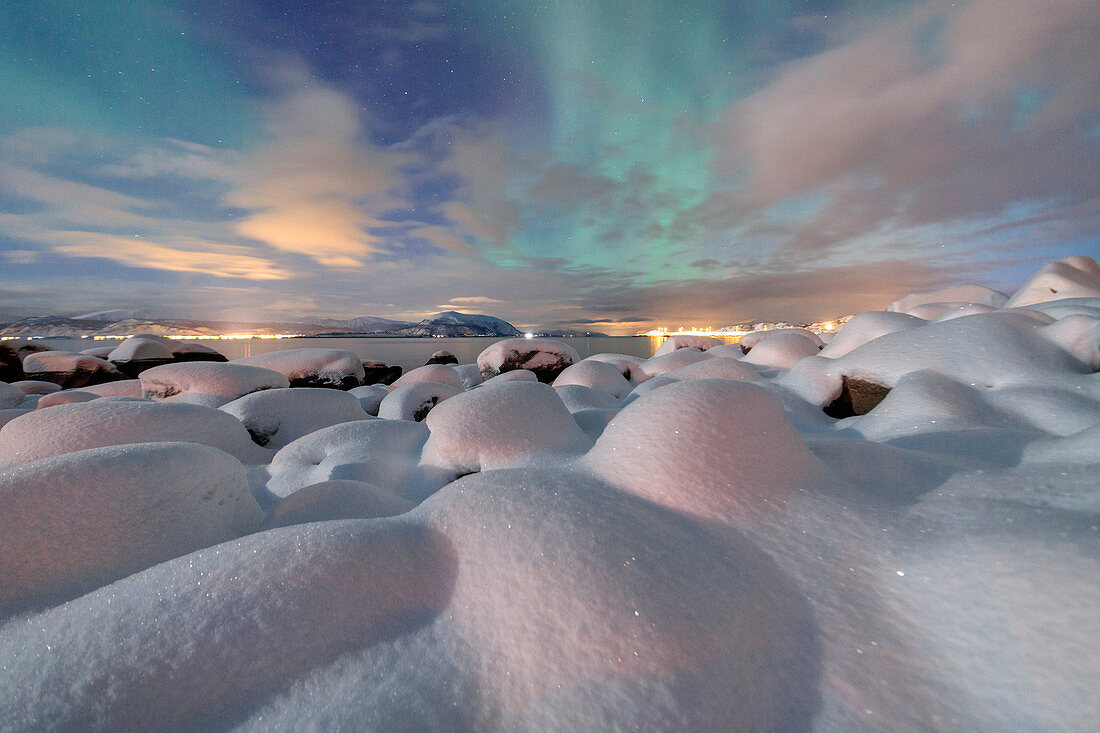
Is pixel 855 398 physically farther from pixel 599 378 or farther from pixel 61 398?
pixel 61 398

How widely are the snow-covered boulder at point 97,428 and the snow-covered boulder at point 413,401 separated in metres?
2.08

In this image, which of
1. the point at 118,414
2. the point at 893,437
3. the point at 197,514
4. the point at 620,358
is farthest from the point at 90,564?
the point at 620,358

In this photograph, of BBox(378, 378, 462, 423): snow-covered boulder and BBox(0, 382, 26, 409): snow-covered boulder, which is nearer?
BBox(378, 378, 462, 423): snow-covered boulder

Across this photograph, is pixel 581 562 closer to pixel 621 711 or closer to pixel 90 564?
pixel 621 711

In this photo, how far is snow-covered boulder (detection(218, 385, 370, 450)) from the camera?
156 inches

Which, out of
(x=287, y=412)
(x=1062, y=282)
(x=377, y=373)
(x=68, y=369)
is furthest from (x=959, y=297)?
(x=68, y=369)

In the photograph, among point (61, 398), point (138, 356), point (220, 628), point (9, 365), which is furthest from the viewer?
point (138, 356)

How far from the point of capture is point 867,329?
501 centimetres

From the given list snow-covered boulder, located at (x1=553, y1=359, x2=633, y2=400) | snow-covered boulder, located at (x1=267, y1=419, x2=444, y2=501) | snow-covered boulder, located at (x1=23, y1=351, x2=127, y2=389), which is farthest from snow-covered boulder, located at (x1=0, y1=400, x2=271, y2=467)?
snow-covered boulder, located at (x1=23, y1=351, x2=127, y2=389)

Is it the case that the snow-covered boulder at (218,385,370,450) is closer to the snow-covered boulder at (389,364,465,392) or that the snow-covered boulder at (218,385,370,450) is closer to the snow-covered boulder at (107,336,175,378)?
the snow-covered boulder at (389,364,465,392)

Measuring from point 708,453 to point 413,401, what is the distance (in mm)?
4360

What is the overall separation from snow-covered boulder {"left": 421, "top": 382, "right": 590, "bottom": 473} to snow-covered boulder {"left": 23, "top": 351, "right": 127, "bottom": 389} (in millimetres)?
13028

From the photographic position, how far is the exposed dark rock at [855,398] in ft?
11.4

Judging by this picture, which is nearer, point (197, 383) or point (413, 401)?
point (413, 401)
